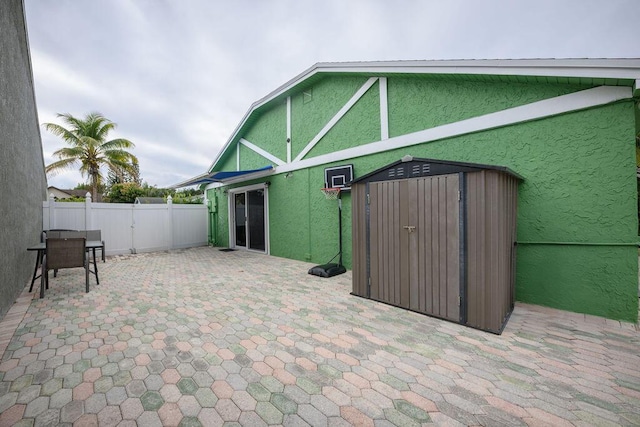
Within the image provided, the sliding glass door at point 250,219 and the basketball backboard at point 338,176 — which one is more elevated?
the basketball backboard at point 338,176

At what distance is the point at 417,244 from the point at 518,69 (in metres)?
2.91

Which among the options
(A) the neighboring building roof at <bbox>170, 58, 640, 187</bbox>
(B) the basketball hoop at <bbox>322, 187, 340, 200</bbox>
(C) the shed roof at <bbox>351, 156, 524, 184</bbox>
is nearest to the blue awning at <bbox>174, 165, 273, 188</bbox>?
(B) the basketball hoop at <bbox>322, 187, 340, 200</bbox>

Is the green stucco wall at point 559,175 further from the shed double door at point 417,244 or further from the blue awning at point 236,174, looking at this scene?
the blue awning at point 236,174

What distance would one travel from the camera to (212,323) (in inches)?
124

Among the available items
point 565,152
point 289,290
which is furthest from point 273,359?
point 565,152

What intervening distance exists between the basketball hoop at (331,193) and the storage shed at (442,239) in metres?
1.83

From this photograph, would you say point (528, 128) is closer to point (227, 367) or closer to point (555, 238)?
point (555, 238)

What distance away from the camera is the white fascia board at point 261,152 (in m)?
8.26

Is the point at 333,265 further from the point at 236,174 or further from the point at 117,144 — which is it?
the point at 117,144

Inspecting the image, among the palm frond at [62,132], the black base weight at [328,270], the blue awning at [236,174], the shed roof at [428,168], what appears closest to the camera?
the shed roof at [428,168]

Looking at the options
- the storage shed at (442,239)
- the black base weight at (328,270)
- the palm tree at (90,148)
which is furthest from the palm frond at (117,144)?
the storage shed at (442,239)

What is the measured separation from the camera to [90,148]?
15.5m

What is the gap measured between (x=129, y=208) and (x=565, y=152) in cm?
1194

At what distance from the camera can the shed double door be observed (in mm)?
3127
